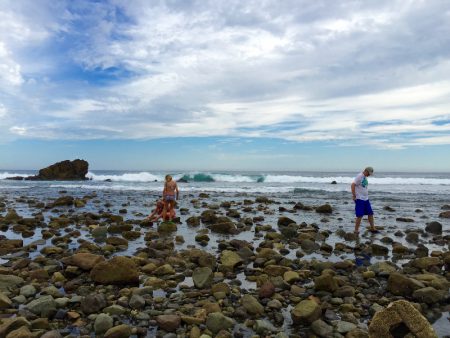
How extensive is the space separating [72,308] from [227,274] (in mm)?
2907

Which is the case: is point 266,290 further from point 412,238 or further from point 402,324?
point 412,238

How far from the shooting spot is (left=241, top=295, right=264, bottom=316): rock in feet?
18.2

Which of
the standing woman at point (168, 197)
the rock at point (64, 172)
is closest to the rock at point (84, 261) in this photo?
the standing woman at point (168, 197)

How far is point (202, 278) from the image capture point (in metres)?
6.75

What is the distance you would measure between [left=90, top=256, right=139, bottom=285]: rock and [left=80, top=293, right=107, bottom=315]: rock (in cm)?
100

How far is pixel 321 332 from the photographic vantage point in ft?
16.1

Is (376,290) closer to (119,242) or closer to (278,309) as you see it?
(278,309)

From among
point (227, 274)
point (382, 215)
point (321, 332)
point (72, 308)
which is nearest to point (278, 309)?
point (321, 332)

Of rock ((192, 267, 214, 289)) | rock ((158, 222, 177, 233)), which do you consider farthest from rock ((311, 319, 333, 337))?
rock ((158, 222, 177, 233))

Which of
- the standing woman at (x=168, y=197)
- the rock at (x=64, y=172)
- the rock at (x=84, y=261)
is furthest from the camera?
the rock at (x=64, y=172)

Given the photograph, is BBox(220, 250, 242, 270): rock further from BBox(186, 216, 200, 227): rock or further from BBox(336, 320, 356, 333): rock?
BBox(186, 216, 200, 227): rock

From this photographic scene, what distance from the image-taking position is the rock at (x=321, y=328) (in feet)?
16.1

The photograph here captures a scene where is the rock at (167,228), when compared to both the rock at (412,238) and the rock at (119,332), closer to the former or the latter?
the rock at (412,238)

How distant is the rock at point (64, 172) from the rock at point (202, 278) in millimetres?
60444
